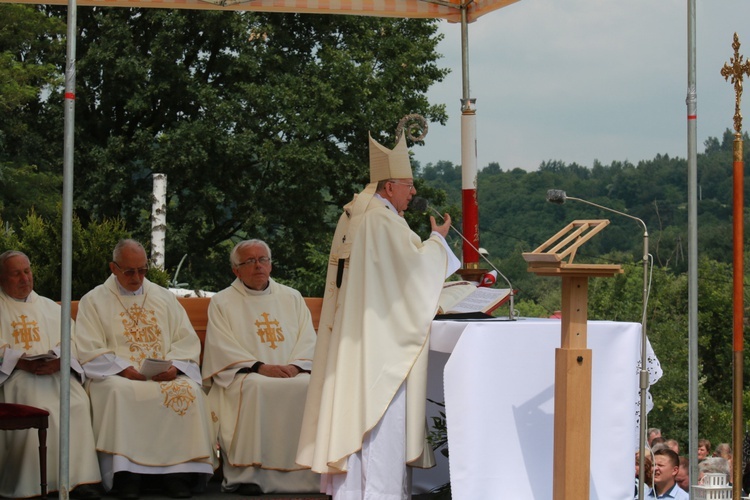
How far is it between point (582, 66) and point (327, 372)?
4301 centimetres

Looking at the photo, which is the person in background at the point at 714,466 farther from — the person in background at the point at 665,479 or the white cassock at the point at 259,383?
the white cassock at the point at 259,383

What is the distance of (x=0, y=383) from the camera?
6.09 meters

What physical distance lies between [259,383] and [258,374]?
0.12 m

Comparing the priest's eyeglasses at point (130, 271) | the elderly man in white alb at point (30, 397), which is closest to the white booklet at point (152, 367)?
the elderly man in white alb at point (30, 397)

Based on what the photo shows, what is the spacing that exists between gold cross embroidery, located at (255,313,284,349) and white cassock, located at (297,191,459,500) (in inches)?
59.3

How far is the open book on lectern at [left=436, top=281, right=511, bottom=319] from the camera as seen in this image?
5.34 m

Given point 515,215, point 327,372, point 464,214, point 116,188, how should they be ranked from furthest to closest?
point 515,215
point 116,188
point 464,214
point 327,372

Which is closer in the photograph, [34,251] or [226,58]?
[34,251]

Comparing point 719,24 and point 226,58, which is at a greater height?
point 719,24

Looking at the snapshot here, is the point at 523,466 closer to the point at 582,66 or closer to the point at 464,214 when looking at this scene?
the point at 464,214

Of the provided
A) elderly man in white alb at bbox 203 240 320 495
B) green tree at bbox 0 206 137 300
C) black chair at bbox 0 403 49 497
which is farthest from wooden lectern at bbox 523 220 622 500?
green tree at bbox 0 206 137 300

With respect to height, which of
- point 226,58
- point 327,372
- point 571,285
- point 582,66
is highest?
point 582,66

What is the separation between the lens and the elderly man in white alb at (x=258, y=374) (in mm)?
6352

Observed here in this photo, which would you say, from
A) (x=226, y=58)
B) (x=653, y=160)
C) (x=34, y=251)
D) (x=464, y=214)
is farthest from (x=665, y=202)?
(x=464, y=214)
